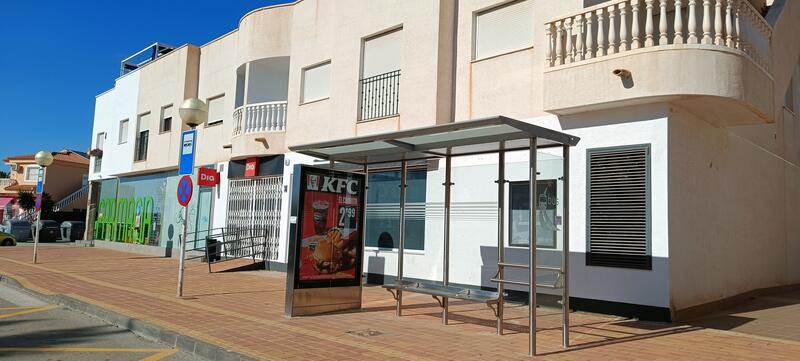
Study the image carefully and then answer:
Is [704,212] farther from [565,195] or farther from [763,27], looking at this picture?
[565,195]

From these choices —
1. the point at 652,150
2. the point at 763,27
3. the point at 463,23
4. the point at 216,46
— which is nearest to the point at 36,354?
the point at 652,150

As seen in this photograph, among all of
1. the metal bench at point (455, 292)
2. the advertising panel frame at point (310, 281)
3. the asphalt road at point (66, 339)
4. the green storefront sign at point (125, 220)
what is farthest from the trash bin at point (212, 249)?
the metal bench at point (455, 292)

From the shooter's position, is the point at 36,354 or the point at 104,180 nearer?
the point at 36,354

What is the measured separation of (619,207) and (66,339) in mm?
7997

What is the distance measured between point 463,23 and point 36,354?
31.3ft

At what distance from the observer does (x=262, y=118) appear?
55.3 feet

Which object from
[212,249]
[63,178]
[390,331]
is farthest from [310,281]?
[63,178]

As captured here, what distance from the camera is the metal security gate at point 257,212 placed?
1627 centimetres

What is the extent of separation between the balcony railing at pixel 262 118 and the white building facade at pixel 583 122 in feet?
0.21

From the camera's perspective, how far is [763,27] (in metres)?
10.0

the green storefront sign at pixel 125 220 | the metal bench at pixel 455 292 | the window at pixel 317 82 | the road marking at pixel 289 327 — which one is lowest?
the road marking at pixel 289 327

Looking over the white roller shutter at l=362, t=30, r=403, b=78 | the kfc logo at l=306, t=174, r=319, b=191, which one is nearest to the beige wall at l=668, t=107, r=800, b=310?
the kfc logo at l=306, t=174, r=319, b=191

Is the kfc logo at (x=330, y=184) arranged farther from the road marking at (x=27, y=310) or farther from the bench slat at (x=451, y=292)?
the road marking at (x=27, y=310)

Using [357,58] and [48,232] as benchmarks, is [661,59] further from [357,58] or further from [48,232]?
[48,232]
